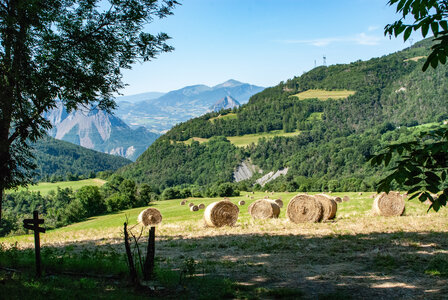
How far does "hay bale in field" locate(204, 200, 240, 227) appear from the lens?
21.7 m

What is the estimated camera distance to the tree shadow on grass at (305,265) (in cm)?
787

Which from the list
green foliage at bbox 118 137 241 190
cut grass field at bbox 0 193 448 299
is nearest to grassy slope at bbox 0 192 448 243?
cut grass field at bbox 0 193 448 299

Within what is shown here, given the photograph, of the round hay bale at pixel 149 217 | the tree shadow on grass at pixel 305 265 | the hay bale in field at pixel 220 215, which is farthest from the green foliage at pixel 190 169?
the tree shadow on grass at pixel 305 265

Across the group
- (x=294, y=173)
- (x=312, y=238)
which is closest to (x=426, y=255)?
(x=312, y=238)

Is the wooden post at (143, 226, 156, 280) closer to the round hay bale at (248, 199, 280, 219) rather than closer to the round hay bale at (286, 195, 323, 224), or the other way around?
the round hay bale at (286, 195, 323, 224)

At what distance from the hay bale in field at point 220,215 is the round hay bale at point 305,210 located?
3.44m

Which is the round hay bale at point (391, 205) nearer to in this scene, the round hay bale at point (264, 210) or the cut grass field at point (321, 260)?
the cut grass field at point (321, 260)

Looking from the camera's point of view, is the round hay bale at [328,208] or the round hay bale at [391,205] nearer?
the round hay bale at [328,208]

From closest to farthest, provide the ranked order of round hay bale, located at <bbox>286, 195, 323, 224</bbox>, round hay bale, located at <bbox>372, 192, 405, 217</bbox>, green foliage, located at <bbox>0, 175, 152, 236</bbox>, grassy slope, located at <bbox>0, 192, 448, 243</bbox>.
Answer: round hay bale, located at <bbox>286, 195, 323, 224</bbox> → grassy slope, located at <bbox>0, 192, 448, 243</bbox> → round hay bale, located at <bbox>372, 192, 405, 217</bbox> → green foliage, located at <bbox>0, 175, 152, 236</bbox>

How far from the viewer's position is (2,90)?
28.1 feet

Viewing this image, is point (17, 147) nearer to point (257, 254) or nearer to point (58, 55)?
point (58, 55)

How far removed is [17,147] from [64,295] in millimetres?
5033

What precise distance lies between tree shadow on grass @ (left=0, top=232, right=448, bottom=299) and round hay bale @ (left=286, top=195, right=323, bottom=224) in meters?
6.13

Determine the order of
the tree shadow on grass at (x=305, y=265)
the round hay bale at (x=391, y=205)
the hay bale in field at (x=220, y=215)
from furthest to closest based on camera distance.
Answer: the round hay bale at (x=391, y=205)
the hay bale in field at (x=220, y=215)
the tree shadow on grass at (x=305, y=265)
